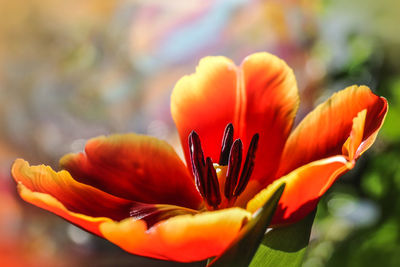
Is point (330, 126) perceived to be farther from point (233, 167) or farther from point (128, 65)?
point (128, 65)

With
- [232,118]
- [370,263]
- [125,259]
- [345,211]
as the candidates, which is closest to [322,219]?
[345,211]

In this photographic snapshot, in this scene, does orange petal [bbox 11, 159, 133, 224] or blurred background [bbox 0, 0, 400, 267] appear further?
blurred background [bbox 0, 0, 400, 267]

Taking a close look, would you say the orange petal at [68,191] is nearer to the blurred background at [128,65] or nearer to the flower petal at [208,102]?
the flower petal at [208,102]

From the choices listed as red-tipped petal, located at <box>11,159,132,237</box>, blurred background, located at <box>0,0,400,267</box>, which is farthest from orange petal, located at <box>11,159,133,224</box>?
blurred background, located at <box>0,0,400,267</box>

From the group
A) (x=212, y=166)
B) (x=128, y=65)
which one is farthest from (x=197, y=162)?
(x=128, y=65)

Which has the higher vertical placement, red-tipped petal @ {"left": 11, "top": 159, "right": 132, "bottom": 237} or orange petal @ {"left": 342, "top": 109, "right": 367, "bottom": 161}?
red-tipped petal @ {"left": 11, "top": 159, "right": 132, "bottom": 237}

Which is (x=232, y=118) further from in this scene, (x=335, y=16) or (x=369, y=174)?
(x=335, y=16)

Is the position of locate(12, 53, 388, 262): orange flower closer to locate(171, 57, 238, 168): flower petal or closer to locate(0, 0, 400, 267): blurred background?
locate(171, 57, 238, 168): flower petal

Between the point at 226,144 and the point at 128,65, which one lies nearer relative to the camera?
the point at 226,144
